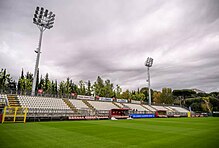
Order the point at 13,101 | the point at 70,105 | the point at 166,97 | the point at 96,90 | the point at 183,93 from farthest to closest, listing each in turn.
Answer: the point at 183,93
the point at 166,97
the point at 96,90
the point at 70,105
the point at 13,101

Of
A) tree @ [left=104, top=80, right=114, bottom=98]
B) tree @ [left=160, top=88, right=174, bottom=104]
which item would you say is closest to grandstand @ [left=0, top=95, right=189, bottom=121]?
tree @ [left=104, top=80, right=114, bottom=98]

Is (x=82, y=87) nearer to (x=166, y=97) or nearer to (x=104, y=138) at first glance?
(x=166, y=97)

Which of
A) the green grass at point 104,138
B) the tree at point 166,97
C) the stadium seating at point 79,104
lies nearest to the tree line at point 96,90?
the tree at point 166,97

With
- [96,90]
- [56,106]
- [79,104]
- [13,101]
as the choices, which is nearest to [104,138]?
[13,101]

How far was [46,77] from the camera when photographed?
8344 centimetres

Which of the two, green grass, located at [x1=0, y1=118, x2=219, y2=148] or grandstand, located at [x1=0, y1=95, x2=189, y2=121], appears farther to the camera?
grandstand, located at [x1=0, y1=95, x2=189, y2=121]

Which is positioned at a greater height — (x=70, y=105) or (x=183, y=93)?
(x=183, y=93)

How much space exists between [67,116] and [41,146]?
20096mm

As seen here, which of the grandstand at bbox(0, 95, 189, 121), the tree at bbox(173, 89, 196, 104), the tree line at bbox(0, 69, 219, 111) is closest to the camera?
the grandstand at bbox(0, 95, 189, 121)

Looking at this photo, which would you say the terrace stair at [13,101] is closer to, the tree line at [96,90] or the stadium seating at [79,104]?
the stadium seating at [79,104]

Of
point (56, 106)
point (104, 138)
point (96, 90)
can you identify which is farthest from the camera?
point (96, 90)

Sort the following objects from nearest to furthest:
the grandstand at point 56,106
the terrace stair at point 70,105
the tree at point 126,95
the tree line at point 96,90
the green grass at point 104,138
Answer: the green grass at point 104,138 < the grandstand at point 56,106 < the terrace stair at point 70,105 < the tree line at point 96,90 < the tree at point 126,95

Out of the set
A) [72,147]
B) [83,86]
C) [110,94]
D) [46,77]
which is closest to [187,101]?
[110,94]

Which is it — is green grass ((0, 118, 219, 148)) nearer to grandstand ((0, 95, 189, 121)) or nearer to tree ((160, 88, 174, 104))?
grandstand ((0, 95, 189, 121))
